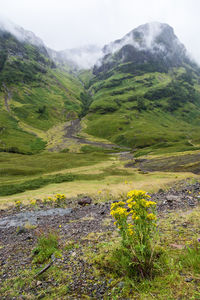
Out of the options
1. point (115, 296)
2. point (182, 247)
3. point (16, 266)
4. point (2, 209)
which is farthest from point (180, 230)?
point (2, 209)

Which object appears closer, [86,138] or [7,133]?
[7,133]

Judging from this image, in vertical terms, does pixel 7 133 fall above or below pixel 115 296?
above

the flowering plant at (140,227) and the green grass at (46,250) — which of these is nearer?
the flowering plant at (140,227)

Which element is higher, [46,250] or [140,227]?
[140,227]

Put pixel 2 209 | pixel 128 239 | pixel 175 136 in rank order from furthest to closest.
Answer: pixel 175 136 → pixel 2 209 → pixel 128 239

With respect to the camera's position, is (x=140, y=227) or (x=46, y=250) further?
(x=46, y=250)

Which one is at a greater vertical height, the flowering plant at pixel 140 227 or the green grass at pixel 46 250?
the flowering plant at pixel 140 227

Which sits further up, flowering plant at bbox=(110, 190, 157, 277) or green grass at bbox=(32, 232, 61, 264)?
flowering plant at bbox=(110, 190, 157, 277)

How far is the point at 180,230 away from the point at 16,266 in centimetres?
776

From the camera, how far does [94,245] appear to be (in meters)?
8.43

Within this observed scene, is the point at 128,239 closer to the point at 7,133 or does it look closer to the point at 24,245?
the point at 24,245

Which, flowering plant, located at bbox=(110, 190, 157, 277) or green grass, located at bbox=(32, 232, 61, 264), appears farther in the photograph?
green grass, located at bbox=(32, 232, 61, 264)

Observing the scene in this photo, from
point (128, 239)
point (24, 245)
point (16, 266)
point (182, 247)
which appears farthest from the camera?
point (24, 245)

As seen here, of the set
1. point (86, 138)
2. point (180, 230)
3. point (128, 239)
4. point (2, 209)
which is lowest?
point (2, 209)
